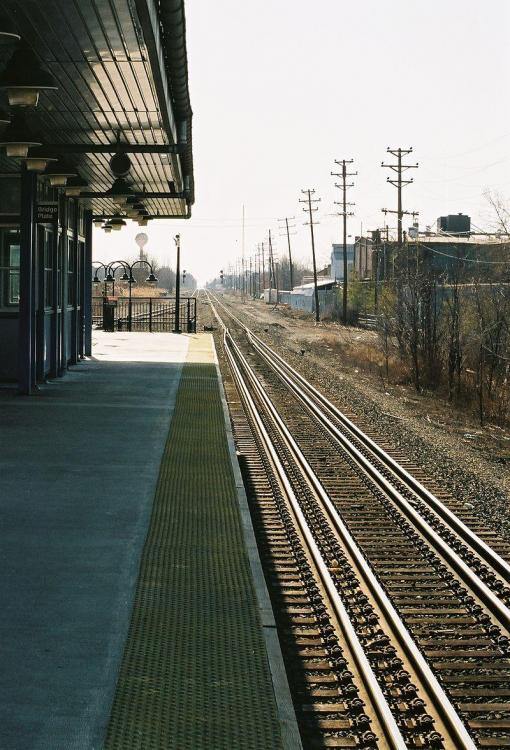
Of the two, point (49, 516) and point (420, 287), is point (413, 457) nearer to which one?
point (49, 516)

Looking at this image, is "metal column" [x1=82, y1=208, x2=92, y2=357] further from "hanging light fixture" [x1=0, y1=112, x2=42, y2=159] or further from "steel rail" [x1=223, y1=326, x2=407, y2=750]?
"steel rail" [x1=223, y1=326, x2=407, y2=750]

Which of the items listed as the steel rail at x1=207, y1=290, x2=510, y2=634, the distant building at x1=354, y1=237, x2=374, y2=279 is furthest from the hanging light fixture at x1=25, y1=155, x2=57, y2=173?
the distant building at x1=354, y1=237, x2=374, y2=279

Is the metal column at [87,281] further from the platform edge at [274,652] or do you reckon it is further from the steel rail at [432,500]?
the platform edge at [274,652]

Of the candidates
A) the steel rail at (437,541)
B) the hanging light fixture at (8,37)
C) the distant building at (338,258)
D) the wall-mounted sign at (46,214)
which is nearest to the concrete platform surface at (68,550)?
the steel rail at (437,541)

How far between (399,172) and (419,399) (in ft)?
95.9

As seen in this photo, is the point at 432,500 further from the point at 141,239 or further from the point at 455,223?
the point at 455,223

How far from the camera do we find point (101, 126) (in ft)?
51.2

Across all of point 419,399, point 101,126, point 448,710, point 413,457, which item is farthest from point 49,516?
point 419,399

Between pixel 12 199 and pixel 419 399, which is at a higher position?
pixel 12 199

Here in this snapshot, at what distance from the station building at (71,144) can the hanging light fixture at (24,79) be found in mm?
10

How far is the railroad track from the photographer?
569 cm

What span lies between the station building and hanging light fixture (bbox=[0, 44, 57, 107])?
1 centimetres

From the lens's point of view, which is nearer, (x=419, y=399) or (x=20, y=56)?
(x=20, y=56)

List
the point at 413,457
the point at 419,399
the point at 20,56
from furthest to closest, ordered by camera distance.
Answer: the point at 419,399 < the point at 413,457 < the point at 20,56
